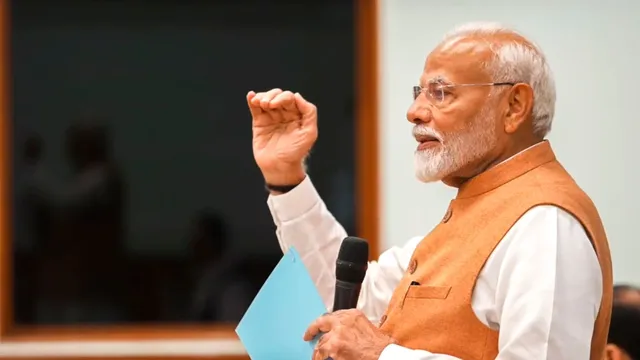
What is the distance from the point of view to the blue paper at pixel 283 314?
4.78 ft

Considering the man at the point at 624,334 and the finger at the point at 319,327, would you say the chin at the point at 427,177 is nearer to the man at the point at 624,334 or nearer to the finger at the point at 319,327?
the finger at the point at 319,327

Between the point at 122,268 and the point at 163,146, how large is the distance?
179 cm

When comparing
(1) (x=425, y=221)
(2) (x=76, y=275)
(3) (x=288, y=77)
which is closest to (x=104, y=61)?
(3) (x=288, y=77)

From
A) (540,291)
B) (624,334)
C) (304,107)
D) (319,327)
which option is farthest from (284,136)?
(624,334)

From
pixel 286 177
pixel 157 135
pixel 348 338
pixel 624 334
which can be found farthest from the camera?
pixel 157 135

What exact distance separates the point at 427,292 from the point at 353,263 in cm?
12

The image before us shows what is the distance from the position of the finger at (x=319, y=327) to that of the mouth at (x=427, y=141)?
0.31 meters

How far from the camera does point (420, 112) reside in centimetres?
143

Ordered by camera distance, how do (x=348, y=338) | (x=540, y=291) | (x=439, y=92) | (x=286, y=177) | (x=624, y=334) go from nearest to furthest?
(x=540, y=291) < (x=348, y=338) < (x=439, y=92) < (x=286, y=177) < (x=624, y=334)

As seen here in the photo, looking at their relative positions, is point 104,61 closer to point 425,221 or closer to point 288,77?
point 288,77

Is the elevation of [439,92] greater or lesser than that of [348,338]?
greater

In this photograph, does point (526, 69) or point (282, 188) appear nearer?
point (526, 69)

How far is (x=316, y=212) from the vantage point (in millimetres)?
1783

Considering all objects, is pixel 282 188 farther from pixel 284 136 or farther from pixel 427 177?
pixel 427 177
